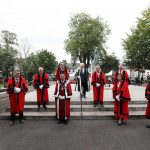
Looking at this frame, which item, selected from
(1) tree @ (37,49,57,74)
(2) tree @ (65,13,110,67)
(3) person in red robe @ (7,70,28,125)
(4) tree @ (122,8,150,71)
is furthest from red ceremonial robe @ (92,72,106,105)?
(1) tree @ (37,49,57,74)

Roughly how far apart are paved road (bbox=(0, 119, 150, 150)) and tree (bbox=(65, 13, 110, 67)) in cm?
5581

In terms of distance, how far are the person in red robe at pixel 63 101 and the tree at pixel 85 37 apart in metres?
55.2

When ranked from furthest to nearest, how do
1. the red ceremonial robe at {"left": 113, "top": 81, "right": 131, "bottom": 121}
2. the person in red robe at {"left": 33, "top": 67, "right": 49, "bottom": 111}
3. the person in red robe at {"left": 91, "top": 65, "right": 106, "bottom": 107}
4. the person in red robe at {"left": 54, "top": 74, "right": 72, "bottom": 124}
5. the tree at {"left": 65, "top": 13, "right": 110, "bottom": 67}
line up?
1. the tree at {"left": 65, "top": 13, "right": 110, "bottom": 67}
2. the person in red robe at {"left": 91, "top": 65, "right": 106, "bottom": 107}
3. the person in red robe at {"left": 33, "top": 67, "right": 49, "bottom": 111}
4. the person in red robe at {"left": 54, "top": 74, "right": 72, "bottom": 124}
5. the red ceremonial robe at {"left": 113, "top": 81, "right": 131, "bottom": 121}

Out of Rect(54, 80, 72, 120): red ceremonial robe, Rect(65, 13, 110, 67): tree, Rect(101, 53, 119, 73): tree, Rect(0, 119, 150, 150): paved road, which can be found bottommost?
Rect(0, 119, 150, 150): paved road

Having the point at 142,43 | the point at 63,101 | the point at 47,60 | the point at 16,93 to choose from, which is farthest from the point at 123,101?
the point at 47,60

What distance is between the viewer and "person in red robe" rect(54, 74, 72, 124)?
9867 millimetres

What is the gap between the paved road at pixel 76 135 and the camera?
23.6 ft

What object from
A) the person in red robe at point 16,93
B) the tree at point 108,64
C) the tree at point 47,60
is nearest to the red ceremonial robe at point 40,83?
the person in red robe at point 16,93

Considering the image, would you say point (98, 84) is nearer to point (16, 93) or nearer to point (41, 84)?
point (41, 84)

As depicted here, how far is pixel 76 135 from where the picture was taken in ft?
27.1

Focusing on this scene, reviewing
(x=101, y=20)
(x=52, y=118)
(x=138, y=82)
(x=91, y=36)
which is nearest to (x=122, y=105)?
(x=52, y=118)

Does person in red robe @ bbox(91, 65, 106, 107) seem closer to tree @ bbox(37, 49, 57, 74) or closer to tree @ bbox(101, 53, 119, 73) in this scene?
tree @ bbox(37, 49, 57, 74)

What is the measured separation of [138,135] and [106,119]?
2.35 metres

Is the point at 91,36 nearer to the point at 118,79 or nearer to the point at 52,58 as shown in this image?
the point at 52,58
